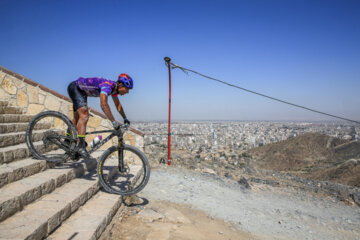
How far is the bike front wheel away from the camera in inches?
133

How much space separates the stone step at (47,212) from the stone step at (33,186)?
0.23 ft

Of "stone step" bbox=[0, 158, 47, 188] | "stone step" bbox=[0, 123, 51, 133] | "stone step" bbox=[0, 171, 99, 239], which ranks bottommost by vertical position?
"stone step" bbox=[0, 171, 99, 239]

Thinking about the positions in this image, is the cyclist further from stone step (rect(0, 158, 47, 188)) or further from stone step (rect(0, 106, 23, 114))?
stone step (rect(0, 106, 23, 114))

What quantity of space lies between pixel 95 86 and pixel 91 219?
2094 mm

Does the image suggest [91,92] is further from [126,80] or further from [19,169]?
[19,169]

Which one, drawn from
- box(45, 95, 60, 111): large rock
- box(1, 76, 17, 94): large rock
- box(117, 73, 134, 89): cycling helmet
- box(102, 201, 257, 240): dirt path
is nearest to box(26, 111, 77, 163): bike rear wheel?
box(117, 73, 134, 89): cycling helmet

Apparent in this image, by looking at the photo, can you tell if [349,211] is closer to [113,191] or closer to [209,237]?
[209,237]

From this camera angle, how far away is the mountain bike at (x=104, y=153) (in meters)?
3.39

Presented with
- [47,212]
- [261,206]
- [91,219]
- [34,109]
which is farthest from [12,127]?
[261,206]

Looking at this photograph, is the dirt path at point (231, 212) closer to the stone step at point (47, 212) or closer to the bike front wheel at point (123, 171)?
the bike front wheel at point (123, 171)

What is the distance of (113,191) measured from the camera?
3.37 metres

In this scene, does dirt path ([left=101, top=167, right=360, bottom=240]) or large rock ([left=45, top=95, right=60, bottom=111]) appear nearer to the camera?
dirt path ([left=101, top=167, right=360, bottom=240])

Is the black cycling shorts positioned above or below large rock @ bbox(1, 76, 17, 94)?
below

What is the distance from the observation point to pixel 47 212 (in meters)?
2.35
